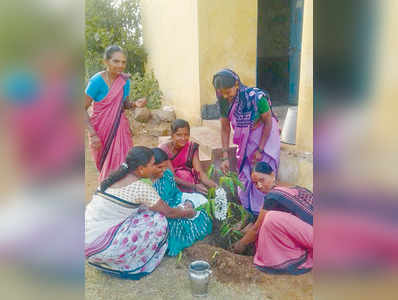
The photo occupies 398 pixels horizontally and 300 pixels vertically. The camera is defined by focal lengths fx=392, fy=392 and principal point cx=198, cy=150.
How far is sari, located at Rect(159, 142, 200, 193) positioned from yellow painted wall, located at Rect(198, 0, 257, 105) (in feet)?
3.77

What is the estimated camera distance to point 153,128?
5512 millimetres

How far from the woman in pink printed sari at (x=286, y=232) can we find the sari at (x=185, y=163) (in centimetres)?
92

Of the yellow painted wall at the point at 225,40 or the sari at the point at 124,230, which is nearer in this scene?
the sari at the point at 124,230

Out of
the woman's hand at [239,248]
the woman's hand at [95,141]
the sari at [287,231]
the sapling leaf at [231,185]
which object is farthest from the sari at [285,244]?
the woman's hand at [95,141]

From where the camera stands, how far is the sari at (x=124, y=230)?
2.95 m

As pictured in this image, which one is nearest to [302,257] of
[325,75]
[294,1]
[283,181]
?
[283,181]

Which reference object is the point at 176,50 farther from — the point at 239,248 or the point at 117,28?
the point at 239,248

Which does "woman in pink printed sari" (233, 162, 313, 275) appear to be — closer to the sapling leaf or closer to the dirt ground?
the dirt ground

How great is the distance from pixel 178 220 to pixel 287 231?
97cm

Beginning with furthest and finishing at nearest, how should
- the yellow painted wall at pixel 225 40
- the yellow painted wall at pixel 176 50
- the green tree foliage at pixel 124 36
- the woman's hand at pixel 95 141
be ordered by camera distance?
the green tree foliage at pixel 124 36, the yellow painted wall at pixel 176 50, the yellow painted wall at pixel 225 40, the woman's hand at pixel 95 141

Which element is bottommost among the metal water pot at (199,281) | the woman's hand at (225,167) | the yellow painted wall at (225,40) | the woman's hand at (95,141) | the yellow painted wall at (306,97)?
the metal water pot at (199,281)

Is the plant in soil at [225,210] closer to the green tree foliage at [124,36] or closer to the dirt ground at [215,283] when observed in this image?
the dirt ground at [215,283]

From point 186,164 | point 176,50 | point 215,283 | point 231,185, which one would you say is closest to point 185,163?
point 186,164

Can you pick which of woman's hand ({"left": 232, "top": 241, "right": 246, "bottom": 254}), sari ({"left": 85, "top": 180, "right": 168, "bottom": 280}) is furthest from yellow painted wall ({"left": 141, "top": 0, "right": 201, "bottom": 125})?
sari ({"left": 85, "top": 180, "right": 168, "bottom": 280})
